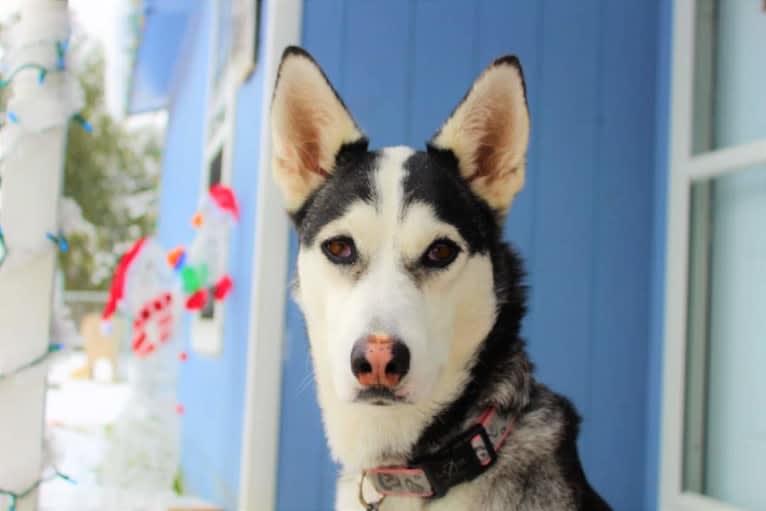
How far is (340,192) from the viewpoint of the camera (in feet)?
4.55

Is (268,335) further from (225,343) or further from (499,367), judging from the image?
(499,367)

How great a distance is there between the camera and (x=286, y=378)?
2.04m

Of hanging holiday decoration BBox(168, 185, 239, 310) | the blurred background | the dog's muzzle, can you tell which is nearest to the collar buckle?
the dog's muzzle

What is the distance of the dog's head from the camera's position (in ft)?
3.68

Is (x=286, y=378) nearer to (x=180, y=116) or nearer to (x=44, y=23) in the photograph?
(x=44, y=23)

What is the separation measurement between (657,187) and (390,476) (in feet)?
5.10

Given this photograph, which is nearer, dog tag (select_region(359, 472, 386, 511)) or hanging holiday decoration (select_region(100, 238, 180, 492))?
dog tag (select_region(359, 472, 386, 511))

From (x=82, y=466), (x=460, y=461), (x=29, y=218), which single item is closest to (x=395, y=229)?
(x=460, y=461)

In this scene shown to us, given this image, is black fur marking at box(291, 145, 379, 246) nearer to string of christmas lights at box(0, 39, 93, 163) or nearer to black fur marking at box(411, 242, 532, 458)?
black fur marking at box(411, 242, 532, 458)

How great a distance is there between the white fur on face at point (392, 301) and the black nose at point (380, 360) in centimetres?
7

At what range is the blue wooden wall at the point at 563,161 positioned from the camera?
209 centimetres

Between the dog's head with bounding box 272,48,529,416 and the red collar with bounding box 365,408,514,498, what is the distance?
99mm

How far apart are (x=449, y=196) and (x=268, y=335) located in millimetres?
897

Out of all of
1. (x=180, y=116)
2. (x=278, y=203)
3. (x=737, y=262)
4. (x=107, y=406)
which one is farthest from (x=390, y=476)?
(x=180, y=116)
